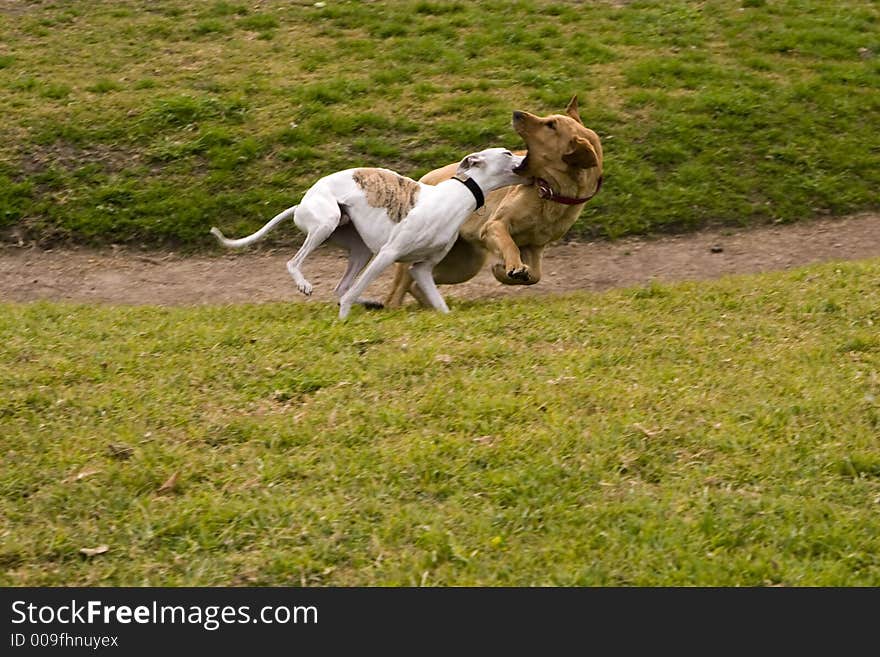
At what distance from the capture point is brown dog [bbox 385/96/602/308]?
7.56m

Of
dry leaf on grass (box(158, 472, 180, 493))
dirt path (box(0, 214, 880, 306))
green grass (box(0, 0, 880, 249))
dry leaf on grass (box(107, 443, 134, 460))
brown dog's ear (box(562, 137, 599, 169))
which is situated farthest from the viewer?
green grass (box(0, 0, 880, 249))

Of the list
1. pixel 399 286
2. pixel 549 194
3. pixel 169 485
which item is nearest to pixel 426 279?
pixel 399 286

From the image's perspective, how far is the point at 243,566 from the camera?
4.17m

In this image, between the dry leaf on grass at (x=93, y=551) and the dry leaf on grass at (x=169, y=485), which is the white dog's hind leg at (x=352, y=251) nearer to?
the dry leaf on grass at (x=169, y=485)

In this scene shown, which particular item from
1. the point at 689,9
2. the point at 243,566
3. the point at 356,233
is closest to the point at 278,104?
the point at 356,233

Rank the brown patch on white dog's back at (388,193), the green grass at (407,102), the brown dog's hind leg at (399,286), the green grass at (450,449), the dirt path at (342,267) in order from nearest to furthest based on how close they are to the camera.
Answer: the green grass at (450,449) < the brown patch on white dog's back at (388,193) < the brown dog's hind leg at (399,286) < the dirt path at (342,267) < the green grass at (407,102)

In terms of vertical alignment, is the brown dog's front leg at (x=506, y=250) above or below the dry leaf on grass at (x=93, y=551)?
below

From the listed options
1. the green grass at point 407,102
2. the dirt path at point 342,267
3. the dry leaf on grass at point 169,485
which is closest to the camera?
the dry leaf on grass at point 169,485

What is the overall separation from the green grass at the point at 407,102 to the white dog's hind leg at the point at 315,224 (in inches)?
108

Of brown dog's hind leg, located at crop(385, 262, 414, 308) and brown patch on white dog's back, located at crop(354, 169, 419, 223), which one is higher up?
brown patch on white dog's back, located at crop(354, 169, 419, 223)

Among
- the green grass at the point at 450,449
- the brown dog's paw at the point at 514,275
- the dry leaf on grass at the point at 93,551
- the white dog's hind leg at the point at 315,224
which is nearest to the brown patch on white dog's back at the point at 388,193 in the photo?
the white dog's hind leg at the point at 315,224

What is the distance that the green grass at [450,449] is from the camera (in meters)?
4.18

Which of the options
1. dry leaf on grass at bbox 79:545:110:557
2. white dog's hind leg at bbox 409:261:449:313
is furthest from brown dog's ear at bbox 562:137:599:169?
dry leaf on grass at bbox 79:545:110:557

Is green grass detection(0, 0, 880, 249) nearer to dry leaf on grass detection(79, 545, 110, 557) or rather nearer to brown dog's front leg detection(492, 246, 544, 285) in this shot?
brown dog's front leg detection(492, 246, 544, 285)
